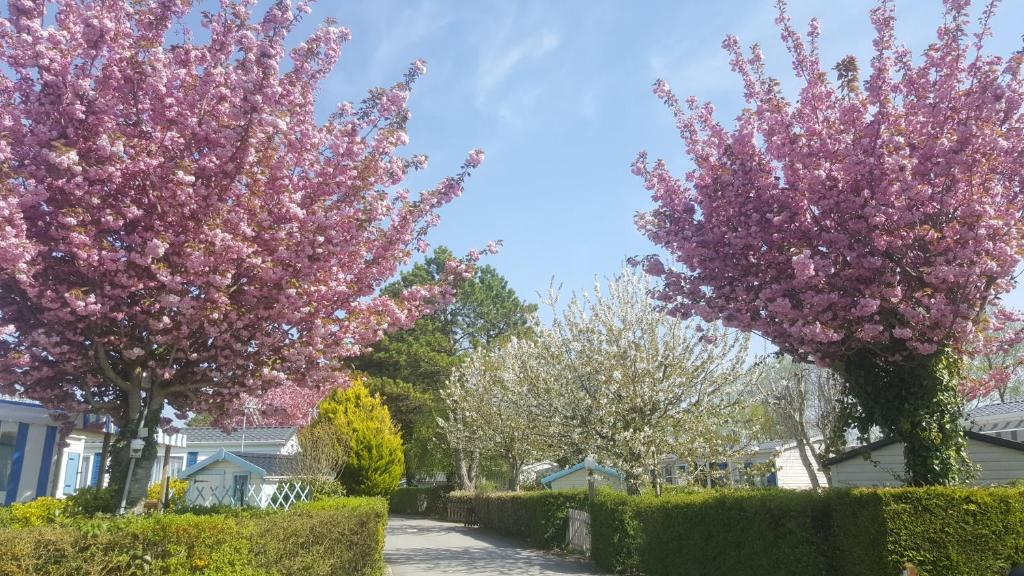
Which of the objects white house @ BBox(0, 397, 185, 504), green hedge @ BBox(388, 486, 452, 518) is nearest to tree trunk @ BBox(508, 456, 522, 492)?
green hedge @ BBox(388, 486, 452, 518)

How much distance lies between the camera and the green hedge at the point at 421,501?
112 feet

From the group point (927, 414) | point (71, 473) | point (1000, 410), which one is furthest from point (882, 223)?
point (71, 473)

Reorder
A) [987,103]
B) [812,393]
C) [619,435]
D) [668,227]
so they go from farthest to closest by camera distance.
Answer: [812,393]
[619,435]
[668,227]
[987,103]

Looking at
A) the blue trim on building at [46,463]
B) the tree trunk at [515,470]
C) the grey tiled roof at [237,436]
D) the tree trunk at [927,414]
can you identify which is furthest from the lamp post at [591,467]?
the grey tiled roof at [237,436]

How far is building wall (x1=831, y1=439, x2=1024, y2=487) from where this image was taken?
12.7 metres

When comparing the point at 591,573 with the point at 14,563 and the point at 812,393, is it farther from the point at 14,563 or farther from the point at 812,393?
the point at 812,393

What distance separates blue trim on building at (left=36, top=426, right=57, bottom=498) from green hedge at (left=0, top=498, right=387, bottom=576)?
Result: 700cm

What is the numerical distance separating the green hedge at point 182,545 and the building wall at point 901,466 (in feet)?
30.5

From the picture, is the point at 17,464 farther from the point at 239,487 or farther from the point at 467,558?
the point at 467,558

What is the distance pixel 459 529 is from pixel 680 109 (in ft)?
68.4

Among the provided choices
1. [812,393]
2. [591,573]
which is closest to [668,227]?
[591,573]

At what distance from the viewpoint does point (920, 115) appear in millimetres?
7949

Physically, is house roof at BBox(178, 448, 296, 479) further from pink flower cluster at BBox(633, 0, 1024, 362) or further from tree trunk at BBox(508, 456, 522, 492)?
pink flower cluster at BBox(633, 0, 1024, 362)

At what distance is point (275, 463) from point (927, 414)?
75.1ft
